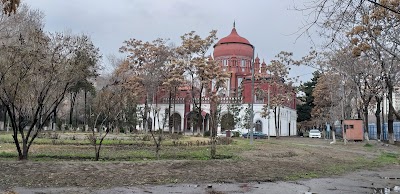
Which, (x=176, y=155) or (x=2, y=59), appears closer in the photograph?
(x=2, y=59)

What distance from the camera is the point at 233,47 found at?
214 ft

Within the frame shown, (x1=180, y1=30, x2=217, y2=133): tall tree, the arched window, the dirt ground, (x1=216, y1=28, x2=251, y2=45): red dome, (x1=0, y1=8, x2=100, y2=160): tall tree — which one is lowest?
the dirt ground

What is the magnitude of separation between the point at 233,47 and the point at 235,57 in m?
1.69

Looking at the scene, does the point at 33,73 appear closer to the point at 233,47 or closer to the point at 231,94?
the point at 231,94

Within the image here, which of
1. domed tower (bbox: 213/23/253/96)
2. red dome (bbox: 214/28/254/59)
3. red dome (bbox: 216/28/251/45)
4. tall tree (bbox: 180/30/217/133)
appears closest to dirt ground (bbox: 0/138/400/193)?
tall tree (bbox: 180/30/217/133)

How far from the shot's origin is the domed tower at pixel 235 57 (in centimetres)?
6506

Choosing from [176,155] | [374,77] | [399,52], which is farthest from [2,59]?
[374,77]

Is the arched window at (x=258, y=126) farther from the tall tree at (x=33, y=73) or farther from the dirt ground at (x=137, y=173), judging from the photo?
the dirt ground at (x=137, y=173)

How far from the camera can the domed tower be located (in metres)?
65.1

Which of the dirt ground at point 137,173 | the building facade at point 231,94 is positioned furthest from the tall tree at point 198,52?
the dirt ground at point 137,173

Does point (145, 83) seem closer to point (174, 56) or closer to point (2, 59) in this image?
point (174, 56)

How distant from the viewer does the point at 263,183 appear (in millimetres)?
11211

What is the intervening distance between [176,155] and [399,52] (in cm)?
1295

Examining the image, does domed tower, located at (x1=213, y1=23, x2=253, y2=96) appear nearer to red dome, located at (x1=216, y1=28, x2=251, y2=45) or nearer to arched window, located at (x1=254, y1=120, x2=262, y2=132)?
red dome, located at (x1=216, y1=28, x2=251, y2=45)
